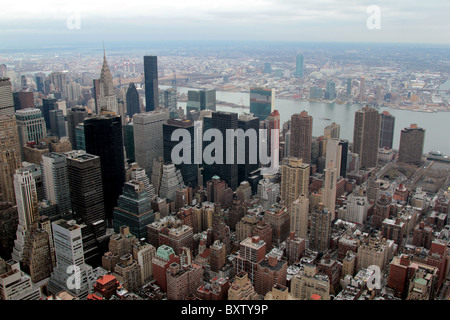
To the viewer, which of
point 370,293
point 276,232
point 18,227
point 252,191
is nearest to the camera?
point 370,293

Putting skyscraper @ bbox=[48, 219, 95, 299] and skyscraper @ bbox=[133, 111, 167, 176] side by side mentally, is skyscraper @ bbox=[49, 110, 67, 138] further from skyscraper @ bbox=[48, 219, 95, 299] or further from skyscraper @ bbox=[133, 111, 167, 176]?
skyscraper @ bbox=[48, 219, 95, 299]

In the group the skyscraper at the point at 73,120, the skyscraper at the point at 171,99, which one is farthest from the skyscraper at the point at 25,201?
the skyscraper at the point at 171,99

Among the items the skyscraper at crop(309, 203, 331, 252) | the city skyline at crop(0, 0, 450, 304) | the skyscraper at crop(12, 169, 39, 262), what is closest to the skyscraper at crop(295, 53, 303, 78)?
the city skyline at crop(0, 0, 450, 304)

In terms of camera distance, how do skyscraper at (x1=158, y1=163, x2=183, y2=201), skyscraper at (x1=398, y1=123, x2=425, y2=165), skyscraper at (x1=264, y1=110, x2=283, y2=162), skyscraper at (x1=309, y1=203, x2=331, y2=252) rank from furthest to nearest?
skyscraper at (x1=264, y1=110, x2=283, y2=162) < skyscraper at (x1=398, y1=123, x2=425, y2=165) < skyscraper at (x1=158, y1=163, x2=183, y2=201) < skyscraper at (x1=309, y1=203, x2=331, y2=252)

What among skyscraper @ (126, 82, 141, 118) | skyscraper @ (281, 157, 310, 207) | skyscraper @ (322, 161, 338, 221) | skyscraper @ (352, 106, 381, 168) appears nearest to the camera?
skyscraper @ (322, 161, 338, 221)
